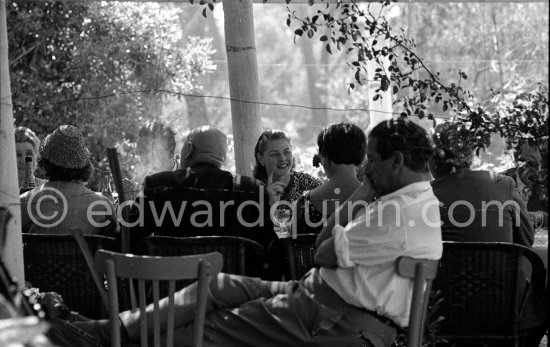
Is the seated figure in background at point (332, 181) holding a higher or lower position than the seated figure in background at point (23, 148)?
lower

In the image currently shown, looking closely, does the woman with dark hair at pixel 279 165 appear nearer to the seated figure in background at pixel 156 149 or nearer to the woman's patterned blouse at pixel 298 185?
the woman's patterned blouse at pixel 298 185

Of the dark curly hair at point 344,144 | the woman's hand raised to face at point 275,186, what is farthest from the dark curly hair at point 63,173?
the dark curly hair at point 344,144

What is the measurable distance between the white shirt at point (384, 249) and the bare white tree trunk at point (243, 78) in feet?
9.58

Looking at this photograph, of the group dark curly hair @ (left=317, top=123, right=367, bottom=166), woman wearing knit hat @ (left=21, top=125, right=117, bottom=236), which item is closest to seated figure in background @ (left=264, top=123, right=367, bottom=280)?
dark curly hair @ (left=317, top=123, right=367, bottom=166)

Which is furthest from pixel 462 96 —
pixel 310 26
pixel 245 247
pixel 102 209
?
pixel 102 209

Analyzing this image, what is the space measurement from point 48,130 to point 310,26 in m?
5.65

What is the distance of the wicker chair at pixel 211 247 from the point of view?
417cm

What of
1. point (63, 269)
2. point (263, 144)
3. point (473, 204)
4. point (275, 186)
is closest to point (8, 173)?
point (63, 269)

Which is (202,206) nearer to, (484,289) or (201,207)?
(201,207)

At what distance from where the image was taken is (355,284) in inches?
145

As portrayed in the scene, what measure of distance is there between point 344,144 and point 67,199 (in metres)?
1.38

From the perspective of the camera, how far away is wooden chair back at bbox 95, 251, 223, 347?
3.41 metres

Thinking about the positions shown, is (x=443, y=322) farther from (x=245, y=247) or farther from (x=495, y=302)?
(x=245, y=247)

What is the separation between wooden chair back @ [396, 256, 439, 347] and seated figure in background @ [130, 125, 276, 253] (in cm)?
107
